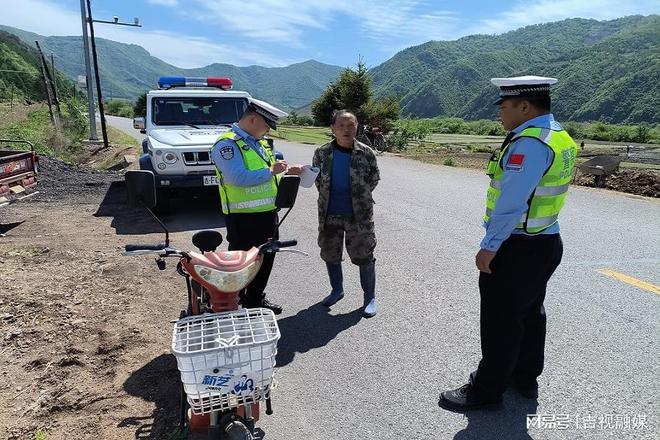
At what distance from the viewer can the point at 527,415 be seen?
2936 mm

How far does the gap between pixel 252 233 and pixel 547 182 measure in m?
2.09

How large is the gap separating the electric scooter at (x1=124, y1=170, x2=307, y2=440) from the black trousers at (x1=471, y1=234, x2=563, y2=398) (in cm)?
126

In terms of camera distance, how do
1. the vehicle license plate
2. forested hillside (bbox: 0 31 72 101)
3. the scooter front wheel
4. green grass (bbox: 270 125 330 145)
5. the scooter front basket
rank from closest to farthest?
the scooter front basket
the scooter front wheel
the vehicle license plate
green grass (bbox: 270 125 330 145)
forested hillside (bbox: 0 31 72 101)

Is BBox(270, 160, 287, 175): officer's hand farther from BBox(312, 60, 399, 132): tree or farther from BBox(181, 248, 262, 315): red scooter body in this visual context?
BBox(312, 60, 399, 132): tree

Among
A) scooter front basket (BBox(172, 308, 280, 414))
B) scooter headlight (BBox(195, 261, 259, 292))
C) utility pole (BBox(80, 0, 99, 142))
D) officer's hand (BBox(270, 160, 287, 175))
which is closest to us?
scooter front basket (BBox(172, 308, 280, 414))

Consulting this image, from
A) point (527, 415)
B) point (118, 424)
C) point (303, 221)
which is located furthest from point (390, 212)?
point (118, 424)

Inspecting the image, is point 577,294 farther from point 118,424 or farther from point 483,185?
point 483,185

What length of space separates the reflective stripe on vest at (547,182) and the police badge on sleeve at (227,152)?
70.5 inches

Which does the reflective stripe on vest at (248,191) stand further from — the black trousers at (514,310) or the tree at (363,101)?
the tree at (363,101)

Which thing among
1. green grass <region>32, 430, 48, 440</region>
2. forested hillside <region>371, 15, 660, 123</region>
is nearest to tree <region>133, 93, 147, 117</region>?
green grass <region>32, 430, 48, 440</region>

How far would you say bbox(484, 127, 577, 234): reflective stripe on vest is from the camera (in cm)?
260

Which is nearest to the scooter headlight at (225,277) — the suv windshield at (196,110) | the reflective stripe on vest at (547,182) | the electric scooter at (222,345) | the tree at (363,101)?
the electric scooter at (222,345)

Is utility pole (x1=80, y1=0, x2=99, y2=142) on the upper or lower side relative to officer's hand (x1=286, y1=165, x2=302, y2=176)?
upper

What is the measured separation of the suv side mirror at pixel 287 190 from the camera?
3.05 metres
